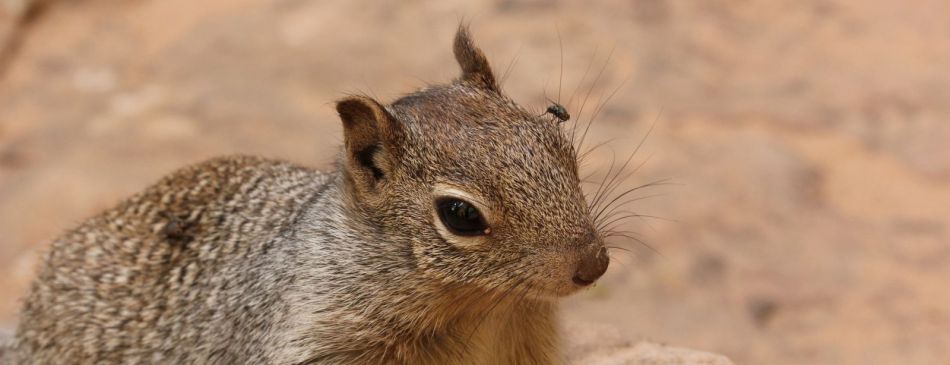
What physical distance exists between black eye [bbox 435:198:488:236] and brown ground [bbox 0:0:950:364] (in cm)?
315

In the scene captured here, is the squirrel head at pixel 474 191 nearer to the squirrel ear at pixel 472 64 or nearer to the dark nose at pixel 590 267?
the dark nose at pixel 590 267

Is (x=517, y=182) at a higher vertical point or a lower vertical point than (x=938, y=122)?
lower

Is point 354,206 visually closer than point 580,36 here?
Yes

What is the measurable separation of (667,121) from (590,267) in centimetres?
474

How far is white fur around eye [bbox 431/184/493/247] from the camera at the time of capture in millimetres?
2822

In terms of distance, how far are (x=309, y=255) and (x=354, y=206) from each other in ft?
0.72

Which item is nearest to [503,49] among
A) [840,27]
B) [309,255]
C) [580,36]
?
[580,36]

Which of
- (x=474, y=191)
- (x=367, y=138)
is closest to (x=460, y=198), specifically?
(x=474, y=191)

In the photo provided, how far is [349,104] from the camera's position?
2.96 metres

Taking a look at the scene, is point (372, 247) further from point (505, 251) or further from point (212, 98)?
point (212, 98)

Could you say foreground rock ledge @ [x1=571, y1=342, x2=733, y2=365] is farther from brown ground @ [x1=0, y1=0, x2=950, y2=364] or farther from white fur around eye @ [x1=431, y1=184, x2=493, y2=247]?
brown ground @ [x1=0, y1=0, x2=950, y2=364]

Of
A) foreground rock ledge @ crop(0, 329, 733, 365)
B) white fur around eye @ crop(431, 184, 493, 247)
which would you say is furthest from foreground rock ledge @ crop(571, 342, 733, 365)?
white fur around eye @ crop(431, 184, 493, 247)

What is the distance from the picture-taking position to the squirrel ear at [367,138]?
2971mm

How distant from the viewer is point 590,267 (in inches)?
111
